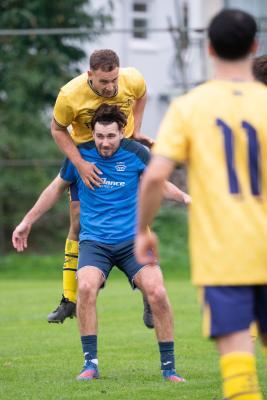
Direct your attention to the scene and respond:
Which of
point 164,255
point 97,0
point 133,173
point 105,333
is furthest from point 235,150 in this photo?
point 97,0

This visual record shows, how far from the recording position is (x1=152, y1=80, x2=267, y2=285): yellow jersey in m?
4.46

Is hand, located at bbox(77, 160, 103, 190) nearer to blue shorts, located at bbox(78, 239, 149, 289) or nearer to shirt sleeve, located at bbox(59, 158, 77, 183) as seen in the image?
shirt sleeve, located at bbox(59, 158, 77, 183)

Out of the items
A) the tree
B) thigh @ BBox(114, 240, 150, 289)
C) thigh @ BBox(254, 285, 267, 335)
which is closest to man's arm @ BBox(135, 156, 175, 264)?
thigh @ BBox(254, 285, 267, 335)

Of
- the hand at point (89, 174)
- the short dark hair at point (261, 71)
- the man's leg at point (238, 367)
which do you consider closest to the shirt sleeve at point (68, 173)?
the hand at point (89, 174)

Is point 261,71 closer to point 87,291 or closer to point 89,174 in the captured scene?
point 89,174

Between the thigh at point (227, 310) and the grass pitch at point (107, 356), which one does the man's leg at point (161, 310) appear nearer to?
the grass pitch at point (107, 356)

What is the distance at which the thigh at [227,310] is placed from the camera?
4441 millimetres

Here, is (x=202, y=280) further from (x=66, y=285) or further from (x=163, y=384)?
(x=66, y=285)

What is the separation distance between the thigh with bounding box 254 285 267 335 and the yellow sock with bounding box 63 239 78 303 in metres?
3.83

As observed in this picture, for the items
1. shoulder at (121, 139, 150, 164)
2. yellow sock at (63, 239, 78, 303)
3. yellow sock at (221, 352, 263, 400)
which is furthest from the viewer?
yellow sock at (63, 239, 78, 303)

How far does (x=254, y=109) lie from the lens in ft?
14.8

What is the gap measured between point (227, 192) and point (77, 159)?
321 cm

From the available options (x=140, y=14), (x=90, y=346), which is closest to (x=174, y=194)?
(x=90, y=346)

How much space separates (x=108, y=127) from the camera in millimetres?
7438
